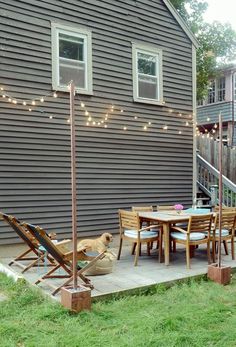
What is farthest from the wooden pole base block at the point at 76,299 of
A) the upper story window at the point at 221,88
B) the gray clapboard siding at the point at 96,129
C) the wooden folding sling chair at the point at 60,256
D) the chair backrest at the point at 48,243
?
the upper story window at the point at 221,88

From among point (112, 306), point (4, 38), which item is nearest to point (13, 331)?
point (112, 306)

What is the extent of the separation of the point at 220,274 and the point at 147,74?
5187mm

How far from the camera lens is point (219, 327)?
343cm

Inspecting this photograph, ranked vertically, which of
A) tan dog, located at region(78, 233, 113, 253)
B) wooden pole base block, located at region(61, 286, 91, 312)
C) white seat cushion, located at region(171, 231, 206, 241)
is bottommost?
wooden pole base block, located at region(61, 286, 91, 312)

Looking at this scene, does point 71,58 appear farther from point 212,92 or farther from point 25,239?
point 212,92

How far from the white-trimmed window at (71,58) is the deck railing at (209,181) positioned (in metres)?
3.88

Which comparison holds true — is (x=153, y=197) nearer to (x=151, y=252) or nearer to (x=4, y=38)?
(x=151, y=252)

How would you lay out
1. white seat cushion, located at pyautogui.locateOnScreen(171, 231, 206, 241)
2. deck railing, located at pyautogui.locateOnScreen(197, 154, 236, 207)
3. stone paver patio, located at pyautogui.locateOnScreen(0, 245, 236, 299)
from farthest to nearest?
1. deck railing, located at pyautogui.locateOnScreen(197, 154, 236, 207)
2. white seat cushion, located at pyautogui.locateOnScreen(171, 231, 206, 241)
3. stone paver patio, located at pyautogui.locateOnScreen(0, 245, 236, 299)

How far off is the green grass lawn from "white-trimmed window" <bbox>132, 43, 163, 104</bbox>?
5059mm

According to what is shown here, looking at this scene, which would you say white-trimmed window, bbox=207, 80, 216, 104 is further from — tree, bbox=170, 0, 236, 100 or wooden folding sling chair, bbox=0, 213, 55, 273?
wooden folding sling chair, bbox=0, 213, 55, 273

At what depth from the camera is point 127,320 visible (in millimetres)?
3553

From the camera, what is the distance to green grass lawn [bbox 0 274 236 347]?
122 inches

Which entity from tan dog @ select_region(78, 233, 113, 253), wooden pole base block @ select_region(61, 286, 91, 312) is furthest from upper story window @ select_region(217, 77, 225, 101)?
wooden pole base block @ select_region(61, 286, 91, 312)

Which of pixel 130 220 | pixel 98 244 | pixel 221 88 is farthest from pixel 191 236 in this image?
pixel 221 88
